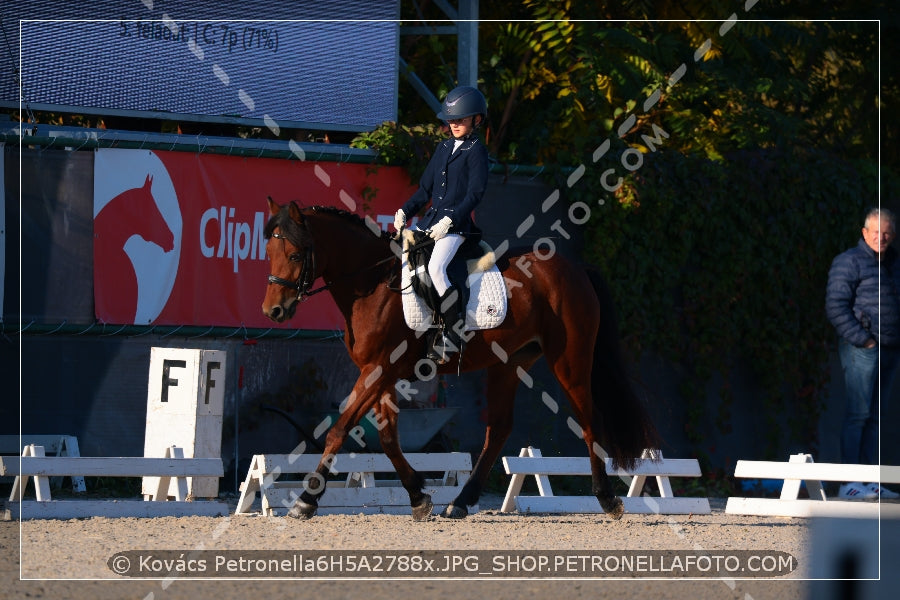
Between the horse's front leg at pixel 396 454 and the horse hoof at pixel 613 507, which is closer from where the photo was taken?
the horse's front leg at pixel 396 454

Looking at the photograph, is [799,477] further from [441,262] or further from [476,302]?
[441,262]

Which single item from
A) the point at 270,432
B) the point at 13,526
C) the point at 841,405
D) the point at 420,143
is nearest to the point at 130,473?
the point at 13,526

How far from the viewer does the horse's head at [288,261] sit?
7.72m

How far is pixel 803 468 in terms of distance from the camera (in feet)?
30.1

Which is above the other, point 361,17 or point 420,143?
point 361,17

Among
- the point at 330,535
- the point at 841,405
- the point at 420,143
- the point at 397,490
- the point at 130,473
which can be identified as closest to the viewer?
the point at 330,535

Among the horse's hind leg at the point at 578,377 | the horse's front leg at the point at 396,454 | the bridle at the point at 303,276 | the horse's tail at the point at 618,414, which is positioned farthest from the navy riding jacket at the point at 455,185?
the horse's tail at the point at 618,414

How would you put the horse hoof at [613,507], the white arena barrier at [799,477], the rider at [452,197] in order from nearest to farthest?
1. the rider at [452,197]
2. the horse hoof at [613,507]
3. the white arena barrier at [799,477]

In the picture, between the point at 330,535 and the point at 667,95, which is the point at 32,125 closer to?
the point at 330,535

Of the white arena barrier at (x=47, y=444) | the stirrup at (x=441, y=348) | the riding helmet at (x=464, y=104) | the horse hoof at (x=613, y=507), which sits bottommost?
the horse hoof at (x=613, y=507)

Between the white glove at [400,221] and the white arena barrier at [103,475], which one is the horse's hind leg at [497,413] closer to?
the white glove at [400,221]

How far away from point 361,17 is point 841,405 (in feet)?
20.5

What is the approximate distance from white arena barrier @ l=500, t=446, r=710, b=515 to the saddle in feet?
4.19

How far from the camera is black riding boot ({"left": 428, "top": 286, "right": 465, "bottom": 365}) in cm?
812
